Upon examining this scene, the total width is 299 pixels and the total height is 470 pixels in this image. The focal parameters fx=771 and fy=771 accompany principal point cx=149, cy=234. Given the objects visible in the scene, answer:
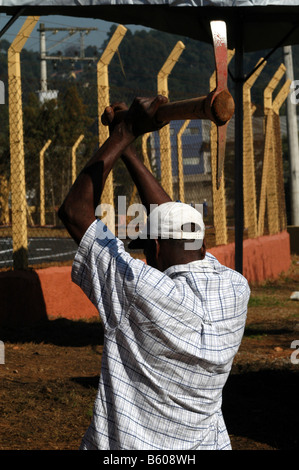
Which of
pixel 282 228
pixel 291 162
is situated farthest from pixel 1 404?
pixel 291 162

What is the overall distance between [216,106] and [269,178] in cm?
1252

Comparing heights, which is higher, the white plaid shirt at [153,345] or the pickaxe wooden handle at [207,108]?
the pickaxe wooden handle at [207,108]

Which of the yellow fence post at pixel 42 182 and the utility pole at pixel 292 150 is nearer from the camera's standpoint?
the yellow fence post at pixel 42 182

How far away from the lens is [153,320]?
2420mm

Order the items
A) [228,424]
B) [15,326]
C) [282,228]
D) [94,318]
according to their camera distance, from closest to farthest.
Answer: [228,424], [15,326], [94,318], [282,228]

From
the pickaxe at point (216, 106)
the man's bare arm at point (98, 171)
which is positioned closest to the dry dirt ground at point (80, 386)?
the man's bare arm at point (98, 171)

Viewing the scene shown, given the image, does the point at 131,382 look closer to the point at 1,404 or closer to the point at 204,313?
the point at 204,313

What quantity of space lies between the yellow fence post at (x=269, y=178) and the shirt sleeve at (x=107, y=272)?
11439 mm

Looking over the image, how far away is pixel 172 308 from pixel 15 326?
6.10m

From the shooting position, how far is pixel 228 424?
5430 millimetres

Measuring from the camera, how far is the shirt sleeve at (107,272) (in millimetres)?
2414

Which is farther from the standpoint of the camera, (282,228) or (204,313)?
(282,228)

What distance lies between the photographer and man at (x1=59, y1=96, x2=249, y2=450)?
2.43 m

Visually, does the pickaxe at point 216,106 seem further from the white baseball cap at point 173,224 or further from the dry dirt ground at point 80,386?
the dry dirt ground at point 80,386
